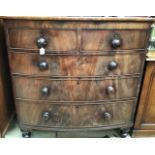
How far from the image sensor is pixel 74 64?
119cm

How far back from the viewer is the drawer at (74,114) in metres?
1.33

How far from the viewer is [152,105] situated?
4.58ft

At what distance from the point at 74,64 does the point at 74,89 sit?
0.57 ft

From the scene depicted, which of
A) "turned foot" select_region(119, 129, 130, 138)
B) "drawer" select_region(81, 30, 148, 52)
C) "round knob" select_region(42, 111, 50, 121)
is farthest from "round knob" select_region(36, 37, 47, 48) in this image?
"turned foot" select_region(119, 129, 130, 138)

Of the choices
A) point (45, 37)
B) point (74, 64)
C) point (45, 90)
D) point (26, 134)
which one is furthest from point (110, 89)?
point (26, 134)

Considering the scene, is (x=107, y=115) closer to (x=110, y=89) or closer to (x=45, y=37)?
(x=110, y=89)

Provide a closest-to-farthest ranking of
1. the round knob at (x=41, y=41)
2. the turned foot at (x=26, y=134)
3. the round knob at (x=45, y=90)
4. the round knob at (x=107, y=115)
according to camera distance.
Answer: the round knob at (x=41, y=41), the round knob at (x=45, y=90), the round knob at (x=107, y=115), the turned foot at (x=26, y=134)

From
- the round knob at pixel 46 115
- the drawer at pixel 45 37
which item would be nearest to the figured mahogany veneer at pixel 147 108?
the drawer at pixel 45 37

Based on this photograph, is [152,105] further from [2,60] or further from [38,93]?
[2,60]

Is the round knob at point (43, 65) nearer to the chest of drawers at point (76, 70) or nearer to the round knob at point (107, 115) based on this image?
the chest of drawers at point (76, 70)

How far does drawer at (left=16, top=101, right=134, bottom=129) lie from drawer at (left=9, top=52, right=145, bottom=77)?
236 millimetres

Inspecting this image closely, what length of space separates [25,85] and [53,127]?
36 centimetres
